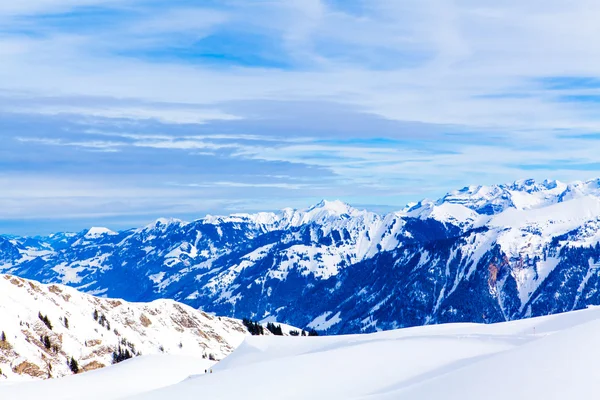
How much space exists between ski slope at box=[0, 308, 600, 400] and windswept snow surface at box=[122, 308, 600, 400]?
0.24ft

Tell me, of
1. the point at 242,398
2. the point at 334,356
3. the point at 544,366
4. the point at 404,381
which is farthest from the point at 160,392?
the point at 544,366

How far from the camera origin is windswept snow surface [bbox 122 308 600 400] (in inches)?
1457

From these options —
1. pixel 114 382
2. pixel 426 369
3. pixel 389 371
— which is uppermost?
pixel 426 369

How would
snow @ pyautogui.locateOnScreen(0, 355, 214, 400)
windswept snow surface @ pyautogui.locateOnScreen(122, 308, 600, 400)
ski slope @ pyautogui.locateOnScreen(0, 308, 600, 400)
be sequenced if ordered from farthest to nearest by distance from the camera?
1. snow @ pyautogui.locateOnScreen(0, 355, 214, 400)
2. ski slope @ pyautogui.locateOnScreen(0, 308, 600, 400)
3. windswept snow surface @ pyautogui.locateOnScreen(122, 308, 600, 400)

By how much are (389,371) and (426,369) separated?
2.78 m

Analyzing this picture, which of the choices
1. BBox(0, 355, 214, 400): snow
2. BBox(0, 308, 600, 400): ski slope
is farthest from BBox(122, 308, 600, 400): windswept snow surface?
BBox(0, 355, 214, 400): snow

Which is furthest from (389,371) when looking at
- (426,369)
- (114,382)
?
(114,382)

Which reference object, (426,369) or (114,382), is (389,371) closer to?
(426,369)

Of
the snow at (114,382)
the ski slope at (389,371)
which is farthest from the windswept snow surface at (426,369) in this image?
the snow at (114,382)

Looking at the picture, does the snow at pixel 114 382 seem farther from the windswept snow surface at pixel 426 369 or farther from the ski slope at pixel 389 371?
the windswept snow surface at pixel 426 369

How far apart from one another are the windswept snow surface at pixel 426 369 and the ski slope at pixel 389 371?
7 centimetres

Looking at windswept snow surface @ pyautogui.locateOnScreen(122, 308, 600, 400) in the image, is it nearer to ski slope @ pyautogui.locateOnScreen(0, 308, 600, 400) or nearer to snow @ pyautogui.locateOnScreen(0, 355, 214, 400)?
ski slope @ pyautogui.locateOnScreen(0, 308, 600, 400)

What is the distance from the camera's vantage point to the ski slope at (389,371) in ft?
123

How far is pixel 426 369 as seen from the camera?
182 ft
